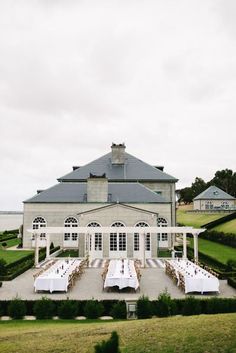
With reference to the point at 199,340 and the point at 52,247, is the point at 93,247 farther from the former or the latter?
the point at 199,340

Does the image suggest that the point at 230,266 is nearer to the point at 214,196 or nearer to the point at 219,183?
the point at 214,196

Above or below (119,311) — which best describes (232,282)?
above

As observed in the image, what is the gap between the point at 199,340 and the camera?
27.8 feet

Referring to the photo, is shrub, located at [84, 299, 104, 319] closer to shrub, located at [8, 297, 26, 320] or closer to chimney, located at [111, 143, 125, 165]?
shrub, located at [8, 297, 26, 320]

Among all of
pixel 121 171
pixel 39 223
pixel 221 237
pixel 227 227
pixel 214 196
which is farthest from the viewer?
pixel 214 196

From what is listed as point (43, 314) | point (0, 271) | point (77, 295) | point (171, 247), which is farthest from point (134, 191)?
A: point (43, 314)

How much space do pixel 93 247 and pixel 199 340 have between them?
22.2 meters

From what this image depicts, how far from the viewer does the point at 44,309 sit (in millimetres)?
13852

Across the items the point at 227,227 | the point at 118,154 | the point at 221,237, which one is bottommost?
the point at 221,237

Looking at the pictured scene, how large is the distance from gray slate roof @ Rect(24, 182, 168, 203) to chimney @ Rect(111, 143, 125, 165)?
6037 mm

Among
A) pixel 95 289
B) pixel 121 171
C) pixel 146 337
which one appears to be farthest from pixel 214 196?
pixel 146 337

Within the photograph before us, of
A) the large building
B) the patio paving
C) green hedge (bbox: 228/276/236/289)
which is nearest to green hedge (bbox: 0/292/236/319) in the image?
the patio paving

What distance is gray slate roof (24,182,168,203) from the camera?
37.8 metres

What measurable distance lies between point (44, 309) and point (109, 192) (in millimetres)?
25641
